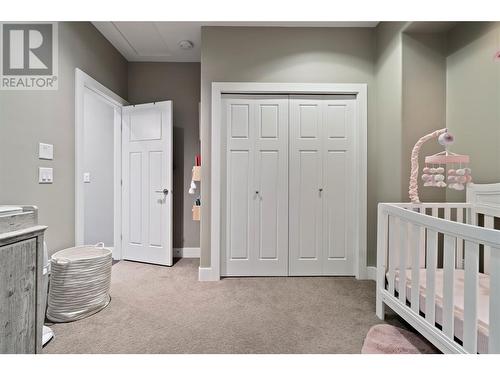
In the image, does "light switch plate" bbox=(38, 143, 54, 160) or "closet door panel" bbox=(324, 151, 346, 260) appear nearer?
"light switch plate" bbox=(38, 143, 54, 160)

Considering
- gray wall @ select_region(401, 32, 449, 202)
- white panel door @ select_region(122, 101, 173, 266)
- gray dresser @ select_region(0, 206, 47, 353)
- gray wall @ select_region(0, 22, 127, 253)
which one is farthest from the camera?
white panel door @ select_region(122, 101, 173, 266)

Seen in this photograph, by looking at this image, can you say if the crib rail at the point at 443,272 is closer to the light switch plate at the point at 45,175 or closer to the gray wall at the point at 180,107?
the gray wall at the point at 180,107

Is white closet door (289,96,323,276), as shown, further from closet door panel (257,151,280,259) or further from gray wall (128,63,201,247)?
gray wall (128,63,201,247)

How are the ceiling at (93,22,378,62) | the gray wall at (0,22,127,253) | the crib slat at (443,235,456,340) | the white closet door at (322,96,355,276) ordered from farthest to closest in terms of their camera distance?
the white closet door at (322,96,355,276) → the ceiling at (93,22,378,62) → the gray wall at (0,22,127,253) → the crib slat at (443,235,456,340)

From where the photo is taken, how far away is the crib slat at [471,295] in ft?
3.30

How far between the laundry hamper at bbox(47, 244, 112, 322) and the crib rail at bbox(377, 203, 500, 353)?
2003 millimetres

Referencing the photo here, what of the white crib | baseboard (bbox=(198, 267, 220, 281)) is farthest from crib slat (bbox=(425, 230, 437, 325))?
baseboard (bbox=(198, 267, 220, 281))

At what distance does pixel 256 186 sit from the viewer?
8.21ft

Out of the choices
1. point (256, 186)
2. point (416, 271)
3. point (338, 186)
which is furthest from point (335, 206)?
point (416, 271)

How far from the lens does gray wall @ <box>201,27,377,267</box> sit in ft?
7.96

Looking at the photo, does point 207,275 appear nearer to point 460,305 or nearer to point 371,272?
point 371,272

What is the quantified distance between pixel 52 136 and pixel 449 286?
8.64 feet

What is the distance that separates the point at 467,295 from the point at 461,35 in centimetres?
208

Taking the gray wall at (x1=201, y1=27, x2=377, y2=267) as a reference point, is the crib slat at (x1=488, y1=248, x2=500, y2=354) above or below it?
below
